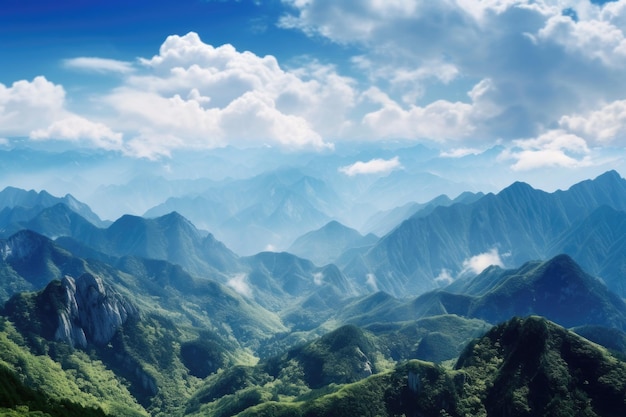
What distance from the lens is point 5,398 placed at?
19500 centimetres

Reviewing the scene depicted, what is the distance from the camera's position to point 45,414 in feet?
623

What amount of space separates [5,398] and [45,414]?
19026 mm
